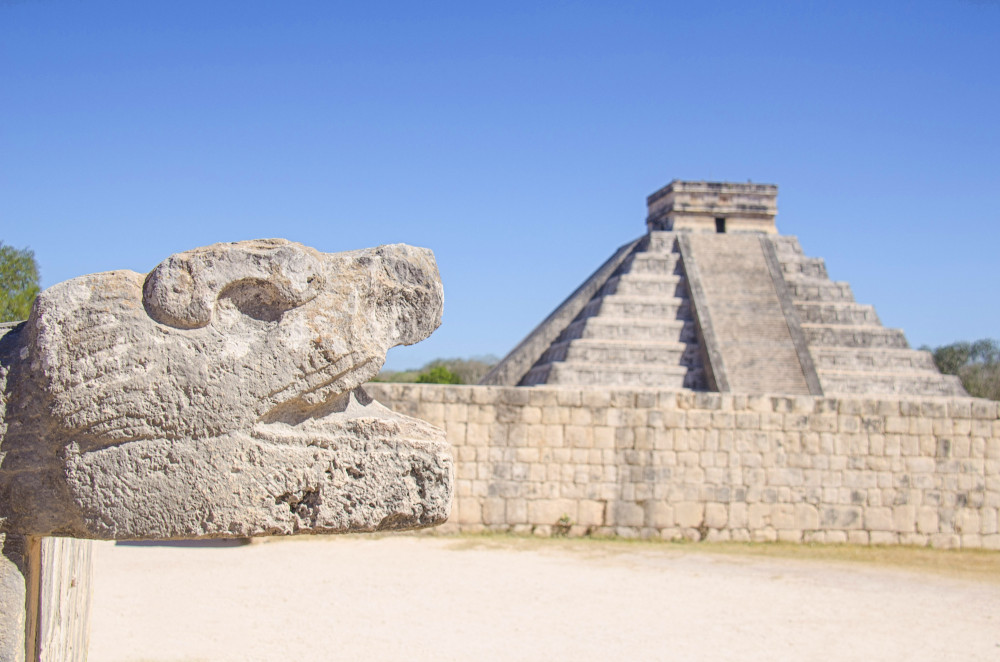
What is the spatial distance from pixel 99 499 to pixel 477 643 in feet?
15.5

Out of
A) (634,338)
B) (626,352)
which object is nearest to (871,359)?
(634,338)

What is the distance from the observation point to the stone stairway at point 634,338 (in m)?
17.7

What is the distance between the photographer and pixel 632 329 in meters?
18.8

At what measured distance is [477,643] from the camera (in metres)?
6.44

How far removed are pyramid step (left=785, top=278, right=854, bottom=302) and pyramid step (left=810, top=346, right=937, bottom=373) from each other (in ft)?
6.30

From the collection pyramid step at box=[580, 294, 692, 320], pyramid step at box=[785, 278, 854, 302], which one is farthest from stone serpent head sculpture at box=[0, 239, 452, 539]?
pyramid step at box=[785, 278, 854, 302]

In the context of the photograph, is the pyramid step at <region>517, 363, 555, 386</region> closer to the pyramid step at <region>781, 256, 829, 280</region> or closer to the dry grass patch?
the dry grass patch

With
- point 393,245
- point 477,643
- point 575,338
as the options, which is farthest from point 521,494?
point 393,245

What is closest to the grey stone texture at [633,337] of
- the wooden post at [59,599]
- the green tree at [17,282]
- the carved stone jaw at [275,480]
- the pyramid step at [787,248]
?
the pyramid step at [787,248]

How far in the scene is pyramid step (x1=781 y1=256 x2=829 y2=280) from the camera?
21969 mm

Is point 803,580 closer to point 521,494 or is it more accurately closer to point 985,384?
point 521,494

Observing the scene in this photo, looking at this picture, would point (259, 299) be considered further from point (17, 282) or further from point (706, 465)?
point (706, 465)

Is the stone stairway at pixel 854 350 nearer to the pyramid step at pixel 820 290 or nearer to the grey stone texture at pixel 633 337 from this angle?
the pyramid step at pixel 820 290

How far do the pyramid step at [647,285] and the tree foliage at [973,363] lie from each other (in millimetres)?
22681
